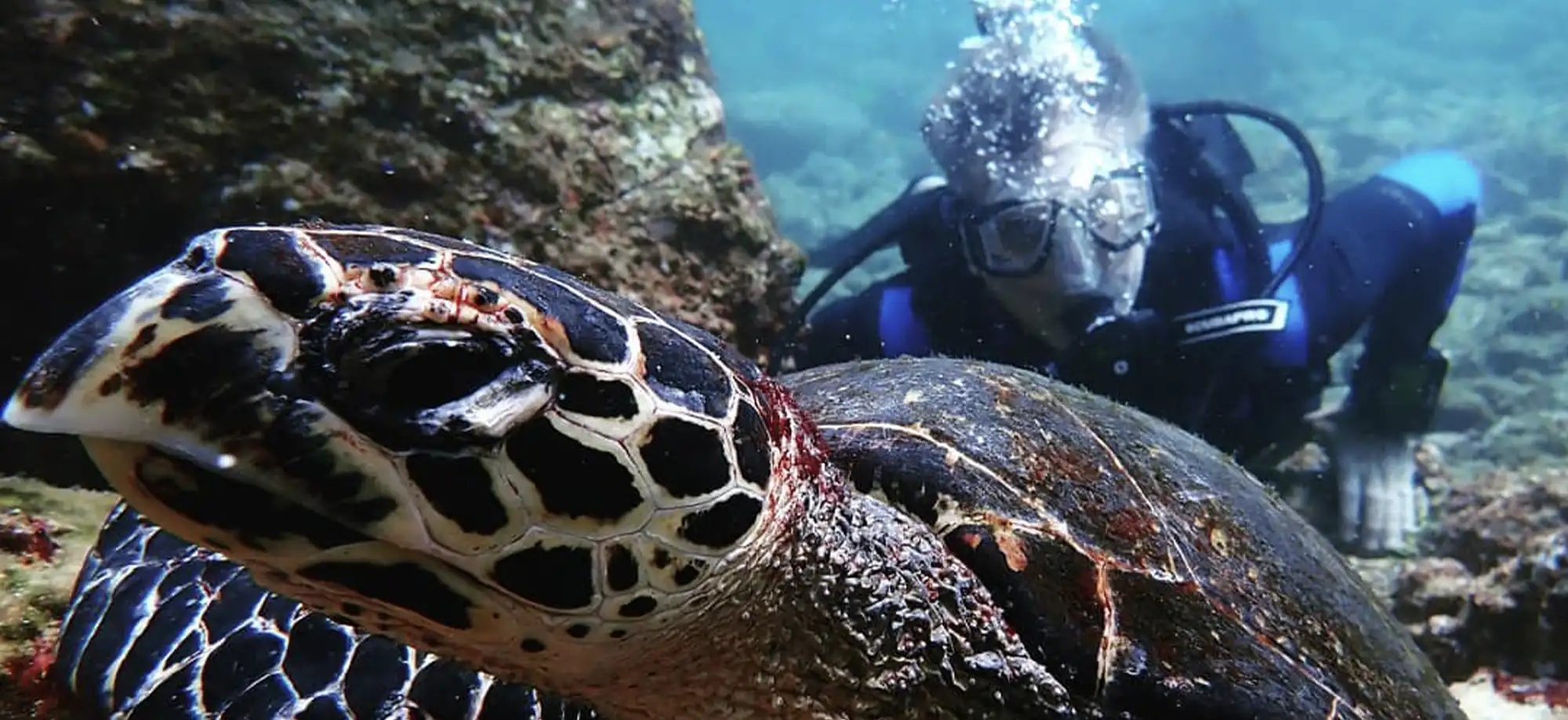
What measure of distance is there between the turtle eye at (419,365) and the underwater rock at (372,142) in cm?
160

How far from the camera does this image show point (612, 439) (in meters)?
0.86

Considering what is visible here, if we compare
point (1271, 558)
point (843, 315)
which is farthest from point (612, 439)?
point (843, 315)

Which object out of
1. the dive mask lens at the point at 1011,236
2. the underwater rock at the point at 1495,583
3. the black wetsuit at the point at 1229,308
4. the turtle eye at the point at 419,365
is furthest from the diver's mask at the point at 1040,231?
the turtle eye at the point at 419,365

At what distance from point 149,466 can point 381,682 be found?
0.55 metres

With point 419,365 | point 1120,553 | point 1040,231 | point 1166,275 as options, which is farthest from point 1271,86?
point 419,365

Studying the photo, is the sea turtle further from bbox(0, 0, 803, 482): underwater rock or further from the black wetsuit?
the black wetsuit

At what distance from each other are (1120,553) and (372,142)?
1.94 metres

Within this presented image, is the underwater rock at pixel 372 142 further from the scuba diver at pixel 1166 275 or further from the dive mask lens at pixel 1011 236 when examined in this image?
the dive mask lens at pixel 1011 236

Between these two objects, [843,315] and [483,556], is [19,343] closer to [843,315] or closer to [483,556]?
[483,556]

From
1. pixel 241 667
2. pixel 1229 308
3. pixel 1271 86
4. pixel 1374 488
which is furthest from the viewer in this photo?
pixel 1271 86

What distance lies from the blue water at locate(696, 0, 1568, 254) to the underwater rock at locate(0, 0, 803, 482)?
29.2 feet

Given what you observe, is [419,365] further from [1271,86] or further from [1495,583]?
[1271,86]

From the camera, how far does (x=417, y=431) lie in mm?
775

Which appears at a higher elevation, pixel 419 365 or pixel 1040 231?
pixel 419 365
